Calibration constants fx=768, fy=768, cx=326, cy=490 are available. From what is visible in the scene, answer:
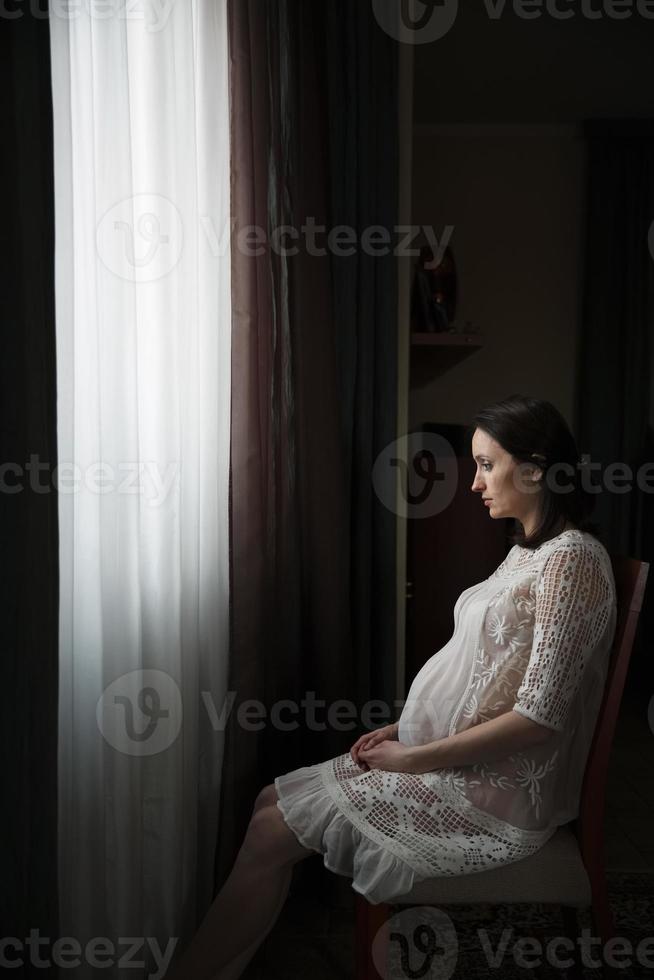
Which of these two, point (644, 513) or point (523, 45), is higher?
point (523, 45)

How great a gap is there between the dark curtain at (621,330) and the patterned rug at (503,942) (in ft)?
6.78

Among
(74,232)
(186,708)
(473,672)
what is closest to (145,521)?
(186,708)

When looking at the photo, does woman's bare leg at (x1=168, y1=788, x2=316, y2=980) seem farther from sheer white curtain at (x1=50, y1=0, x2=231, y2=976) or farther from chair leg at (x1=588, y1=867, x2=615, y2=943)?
chair leg at (x1=588, y1=867, x2=615, y2=943)

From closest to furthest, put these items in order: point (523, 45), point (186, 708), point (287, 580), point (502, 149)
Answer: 1. point (186, 708)
2. point (287, 580)
3. point (523, 45)
4. point (502, 149)

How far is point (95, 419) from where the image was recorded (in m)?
1.23

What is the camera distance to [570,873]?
4.09 feet

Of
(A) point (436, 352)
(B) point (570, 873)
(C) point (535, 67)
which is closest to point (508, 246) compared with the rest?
(C) point (535, 67)

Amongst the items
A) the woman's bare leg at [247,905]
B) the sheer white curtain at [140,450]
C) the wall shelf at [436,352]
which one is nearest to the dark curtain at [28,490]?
the sheer white curtain at [140,450]

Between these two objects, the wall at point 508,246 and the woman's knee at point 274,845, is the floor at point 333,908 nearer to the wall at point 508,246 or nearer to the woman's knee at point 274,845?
the woman's knee at point 274,845

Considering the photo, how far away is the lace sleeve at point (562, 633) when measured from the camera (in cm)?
121

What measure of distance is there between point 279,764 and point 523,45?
2679 millimetres

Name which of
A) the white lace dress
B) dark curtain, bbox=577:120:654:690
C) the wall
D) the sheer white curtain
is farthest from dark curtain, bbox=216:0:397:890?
dark curtain, bbox=577:120:654:690

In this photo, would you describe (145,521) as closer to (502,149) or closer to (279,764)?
(279,764)

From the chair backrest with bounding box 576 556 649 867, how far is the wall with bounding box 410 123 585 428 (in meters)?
2.57
